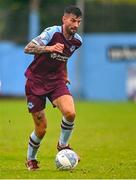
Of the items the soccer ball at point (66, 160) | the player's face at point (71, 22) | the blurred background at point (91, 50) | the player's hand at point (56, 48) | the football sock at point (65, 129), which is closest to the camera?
the player's hand at point (56, 48)

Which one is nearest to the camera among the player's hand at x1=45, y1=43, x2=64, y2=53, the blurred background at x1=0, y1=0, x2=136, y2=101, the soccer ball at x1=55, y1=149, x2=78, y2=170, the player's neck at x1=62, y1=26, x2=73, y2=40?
the player's hand at x1=45, y1=43, x2=64, y2=53

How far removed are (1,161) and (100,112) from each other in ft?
69.7

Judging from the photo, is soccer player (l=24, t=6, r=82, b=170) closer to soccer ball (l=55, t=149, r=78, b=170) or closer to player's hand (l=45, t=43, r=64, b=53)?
player's hand (l=45, t=43, r=64, b=53)

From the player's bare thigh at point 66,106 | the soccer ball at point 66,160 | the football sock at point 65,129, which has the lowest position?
the soccer ball at point 66,160

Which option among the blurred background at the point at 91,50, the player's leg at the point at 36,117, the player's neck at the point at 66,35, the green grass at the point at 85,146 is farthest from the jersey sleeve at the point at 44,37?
the blurred background at the point at 91,50

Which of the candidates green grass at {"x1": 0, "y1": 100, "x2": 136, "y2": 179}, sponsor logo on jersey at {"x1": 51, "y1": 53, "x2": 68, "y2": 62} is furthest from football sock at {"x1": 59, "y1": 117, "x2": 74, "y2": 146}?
sponsor logo on jersey at {"x1": 51, "y1": 53, "x2": 68, "y2": 62}

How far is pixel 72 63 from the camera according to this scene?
5600 centimetres

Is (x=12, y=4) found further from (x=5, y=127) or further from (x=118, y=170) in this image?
(x=118, y=170)

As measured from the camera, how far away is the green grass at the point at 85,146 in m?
13.1

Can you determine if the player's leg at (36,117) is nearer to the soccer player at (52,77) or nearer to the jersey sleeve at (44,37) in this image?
the soccer player at (52,77)

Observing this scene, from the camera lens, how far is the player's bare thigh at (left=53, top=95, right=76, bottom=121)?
13.3 meters

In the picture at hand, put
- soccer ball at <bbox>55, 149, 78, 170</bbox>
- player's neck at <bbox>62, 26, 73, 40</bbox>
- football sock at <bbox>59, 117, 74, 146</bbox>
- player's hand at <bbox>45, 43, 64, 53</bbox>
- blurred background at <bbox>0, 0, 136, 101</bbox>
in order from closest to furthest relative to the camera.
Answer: player's hand at <bbox>45, 43, 64, 53</bbox>
soccer ball at <bbox>55, 149, 78, 170</bbox>
football sock at <bbox>59, 117, 74, 146</bbox>
player's neck at <bbox>62, 26, 73, 40</bbox>
blurred background at <bbox>0, 0, 136, 101</bbox>

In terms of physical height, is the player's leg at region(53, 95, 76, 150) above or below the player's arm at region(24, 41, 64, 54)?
below

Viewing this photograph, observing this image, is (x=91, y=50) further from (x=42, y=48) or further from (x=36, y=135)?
(x=42, y=48)
